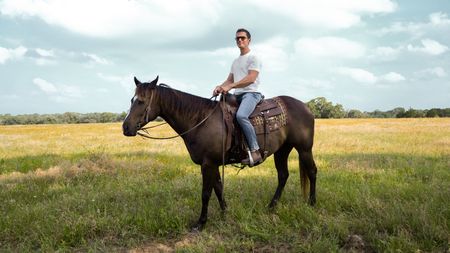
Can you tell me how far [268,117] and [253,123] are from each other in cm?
32

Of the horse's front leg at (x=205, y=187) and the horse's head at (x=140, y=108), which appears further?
the horse's front leg at (x=205, y=187)

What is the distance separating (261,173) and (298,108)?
3.87m

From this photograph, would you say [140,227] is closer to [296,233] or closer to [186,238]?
[186,238]

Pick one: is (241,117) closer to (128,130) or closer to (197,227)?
(128,130)

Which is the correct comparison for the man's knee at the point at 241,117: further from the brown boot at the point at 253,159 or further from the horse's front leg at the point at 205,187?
the horse's front leg at the point at 205,187

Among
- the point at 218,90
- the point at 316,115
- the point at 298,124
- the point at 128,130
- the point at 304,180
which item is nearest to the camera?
the point at 128,130

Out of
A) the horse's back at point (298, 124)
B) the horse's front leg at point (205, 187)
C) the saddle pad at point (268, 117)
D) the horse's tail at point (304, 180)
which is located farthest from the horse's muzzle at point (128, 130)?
the horse's tail at point (304, 180)

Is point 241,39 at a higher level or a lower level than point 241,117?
higher

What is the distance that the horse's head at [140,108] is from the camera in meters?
5.49

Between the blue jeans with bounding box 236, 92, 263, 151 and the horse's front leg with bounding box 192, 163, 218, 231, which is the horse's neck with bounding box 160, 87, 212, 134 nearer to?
the blue jeans with bounding box 236, 92, 263, 151

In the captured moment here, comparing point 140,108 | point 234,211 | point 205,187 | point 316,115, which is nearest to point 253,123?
point 205,187

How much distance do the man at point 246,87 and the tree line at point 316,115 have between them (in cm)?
8180

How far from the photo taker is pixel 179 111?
601 centimetres

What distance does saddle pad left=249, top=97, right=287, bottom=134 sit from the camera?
247 inches
